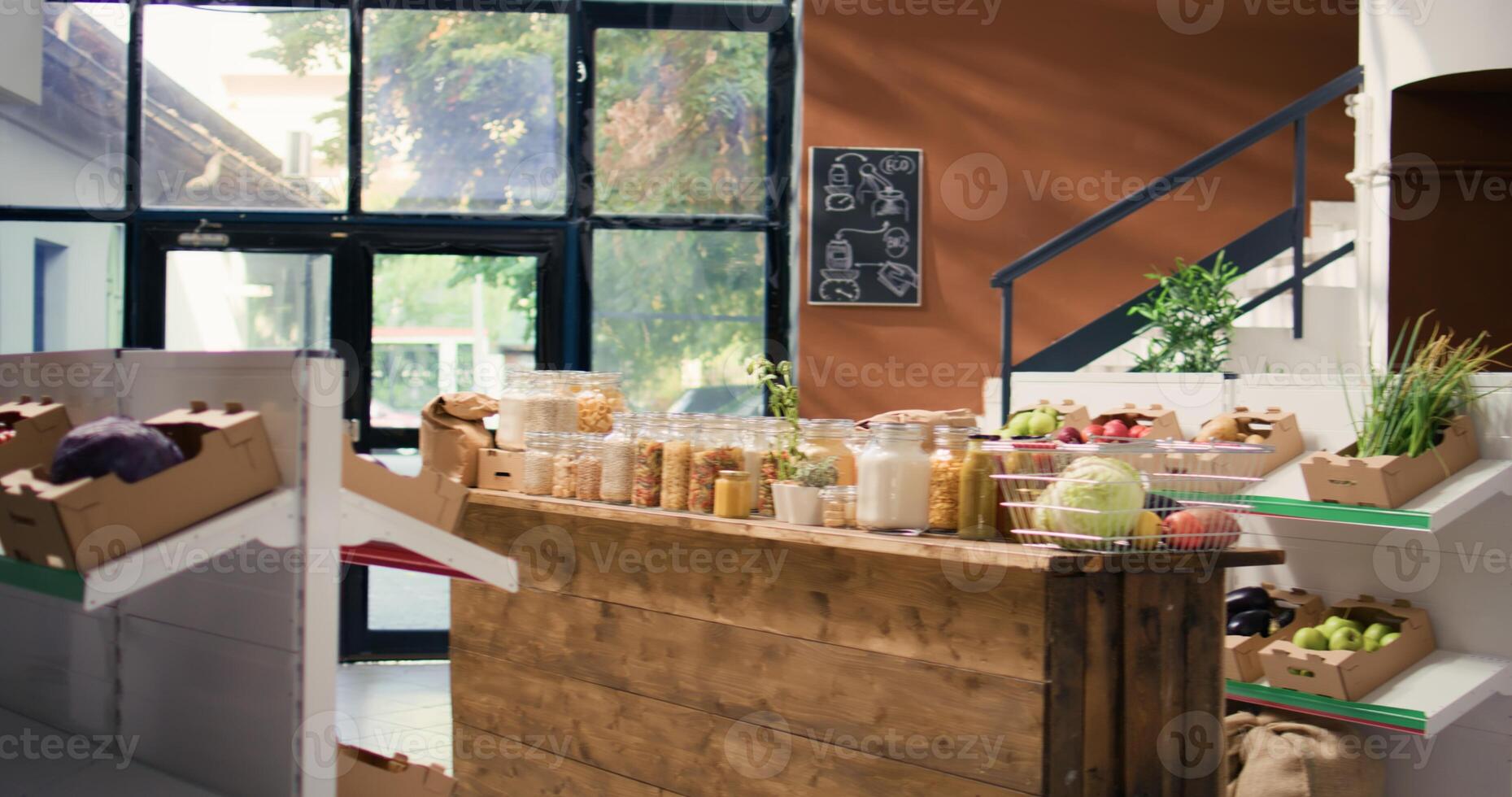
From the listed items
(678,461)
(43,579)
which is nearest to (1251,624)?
(678,461)

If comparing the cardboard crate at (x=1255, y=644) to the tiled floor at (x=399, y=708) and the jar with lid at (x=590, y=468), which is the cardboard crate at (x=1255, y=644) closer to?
the jar with lid at (x=590, y=468)

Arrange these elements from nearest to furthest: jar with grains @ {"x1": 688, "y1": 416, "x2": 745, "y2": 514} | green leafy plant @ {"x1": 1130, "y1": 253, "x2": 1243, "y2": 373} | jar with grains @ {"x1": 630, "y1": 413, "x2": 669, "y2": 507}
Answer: jar with grains @ {"x1": 688, "y1": 416, "x2": 745, "y2": 514}
jar with grains @ {"x1": 630, "y1": 413, "x2": 669, "y2": 507}
green leafy plant @ {"x1": 1130, "y1": 253, "x2": 1243, "y2": 373}

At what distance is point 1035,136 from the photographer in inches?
224

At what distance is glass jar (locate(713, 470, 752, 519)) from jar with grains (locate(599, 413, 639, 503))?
33 cm

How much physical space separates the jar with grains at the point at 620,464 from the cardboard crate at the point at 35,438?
1225mm

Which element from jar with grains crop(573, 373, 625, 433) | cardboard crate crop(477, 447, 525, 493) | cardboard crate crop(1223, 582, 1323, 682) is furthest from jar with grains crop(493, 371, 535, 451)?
cardboard crate crop(1223, 582, 1323, 682)

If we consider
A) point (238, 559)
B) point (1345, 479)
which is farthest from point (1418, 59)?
point (238, 559)

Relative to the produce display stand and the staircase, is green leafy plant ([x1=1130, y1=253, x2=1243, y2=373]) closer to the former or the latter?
the staircase

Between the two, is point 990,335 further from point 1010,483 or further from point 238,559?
point 238,559

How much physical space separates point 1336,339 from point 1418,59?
3.27ft

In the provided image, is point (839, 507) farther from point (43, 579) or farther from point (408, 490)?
point (43, 579)

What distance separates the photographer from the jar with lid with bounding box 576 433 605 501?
9.52 ft

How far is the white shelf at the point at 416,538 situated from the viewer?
1.50 m

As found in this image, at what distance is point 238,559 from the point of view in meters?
1.67
